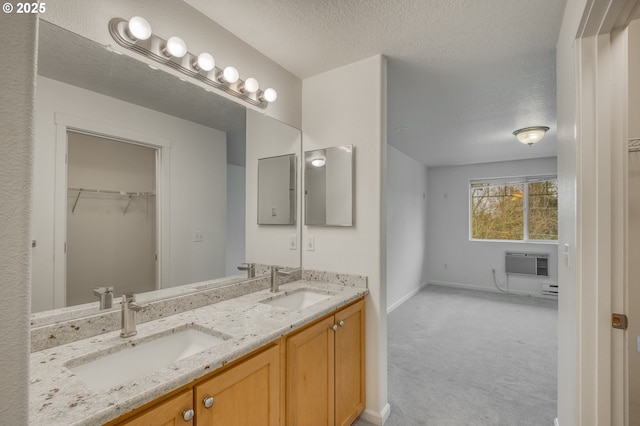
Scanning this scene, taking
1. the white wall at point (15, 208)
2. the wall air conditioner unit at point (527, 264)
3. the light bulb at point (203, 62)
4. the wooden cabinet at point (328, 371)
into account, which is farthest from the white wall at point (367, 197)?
the wall air conditioner unit at point (527, 264)

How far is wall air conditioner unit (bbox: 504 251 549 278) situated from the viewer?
5000 mm

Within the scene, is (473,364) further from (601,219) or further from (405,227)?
(405,227)

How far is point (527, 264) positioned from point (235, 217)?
534 centimetres

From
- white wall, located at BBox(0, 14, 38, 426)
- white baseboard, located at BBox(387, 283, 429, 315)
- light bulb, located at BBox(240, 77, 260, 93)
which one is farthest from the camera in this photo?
white baseboard, located at BBox(387, 283, 429, 315)

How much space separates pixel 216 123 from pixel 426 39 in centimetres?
136

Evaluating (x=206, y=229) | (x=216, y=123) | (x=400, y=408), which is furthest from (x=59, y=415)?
(x=400, y=408)

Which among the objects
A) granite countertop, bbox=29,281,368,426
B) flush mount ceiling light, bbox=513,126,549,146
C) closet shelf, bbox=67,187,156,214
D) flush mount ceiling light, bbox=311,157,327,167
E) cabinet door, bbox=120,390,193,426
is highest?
flush mount ceiling light, bbox=513,126,549,146

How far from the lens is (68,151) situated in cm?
115

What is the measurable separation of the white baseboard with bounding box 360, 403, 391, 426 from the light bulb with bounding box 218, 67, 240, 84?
2264 mm

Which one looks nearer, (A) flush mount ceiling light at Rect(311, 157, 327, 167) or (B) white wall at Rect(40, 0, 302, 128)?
(B) white wall at Rect(40, 0, 302, 128)

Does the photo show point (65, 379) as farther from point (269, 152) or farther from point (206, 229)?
point (269, 152)

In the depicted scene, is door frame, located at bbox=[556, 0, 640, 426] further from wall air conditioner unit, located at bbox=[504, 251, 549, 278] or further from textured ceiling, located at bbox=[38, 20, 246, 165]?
wall air conditioner unit, located at bbox=[504, 251, 549, 278]

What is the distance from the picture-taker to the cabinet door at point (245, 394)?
38.0 inches

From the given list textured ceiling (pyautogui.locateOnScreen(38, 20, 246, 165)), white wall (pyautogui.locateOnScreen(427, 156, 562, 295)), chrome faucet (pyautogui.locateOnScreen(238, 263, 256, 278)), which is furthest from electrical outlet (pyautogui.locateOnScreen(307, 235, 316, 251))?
white wall (pyautogui.locateOnScreen(427, 156, 562, 295))
